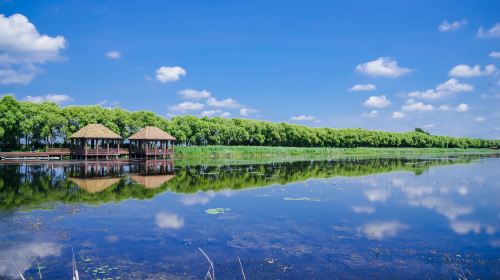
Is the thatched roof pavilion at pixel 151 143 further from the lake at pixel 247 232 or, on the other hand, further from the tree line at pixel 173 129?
the lake at pixel 247 232

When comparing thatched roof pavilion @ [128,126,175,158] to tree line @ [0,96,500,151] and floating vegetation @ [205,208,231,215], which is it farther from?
floating vegetation @ [205,208,231,215]

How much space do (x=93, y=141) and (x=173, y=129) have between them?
1712 centimetres

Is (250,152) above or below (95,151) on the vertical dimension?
below

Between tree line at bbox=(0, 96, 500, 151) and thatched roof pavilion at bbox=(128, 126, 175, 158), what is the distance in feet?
21.1

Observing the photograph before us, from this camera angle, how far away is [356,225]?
13180 millimetres

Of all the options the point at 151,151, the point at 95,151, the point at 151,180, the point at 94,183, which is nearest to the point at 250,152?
the point at 151,151

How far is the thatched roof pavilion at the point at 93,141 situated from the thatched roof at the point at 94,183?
21.8 metres

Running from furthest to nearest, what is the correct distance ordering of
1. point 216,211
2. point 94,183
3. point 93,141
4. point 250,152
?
point 250,152, point 93,141, point 94,183, point 216,211

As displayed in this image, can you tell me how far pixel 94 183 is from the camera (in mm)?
23281

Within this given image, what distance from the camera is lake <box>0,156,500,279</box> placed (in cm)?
877

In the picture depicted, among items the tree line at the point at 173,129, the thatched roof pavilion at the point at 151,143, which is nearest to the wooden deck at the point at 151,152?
the thatched roof pavilion at the point at 151,143

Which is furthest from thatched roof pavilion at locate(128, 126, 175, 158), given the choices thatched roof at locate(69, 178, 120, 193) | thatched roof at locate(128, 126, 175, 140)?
thatched roof at locate(69, 178, 120, 193)

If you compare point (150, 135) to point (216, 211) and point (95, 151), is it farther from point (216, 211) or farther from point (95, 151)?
point (216, 211)

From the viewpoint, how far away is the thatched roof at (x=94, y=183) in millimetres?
21031
